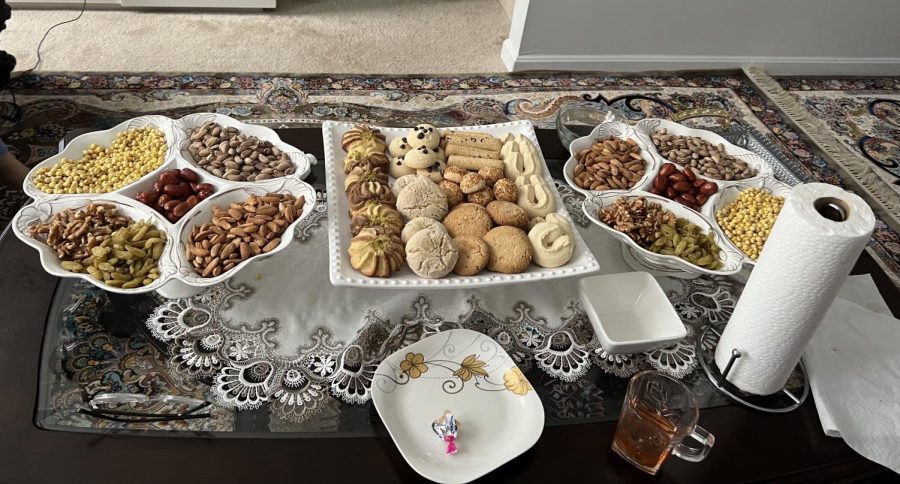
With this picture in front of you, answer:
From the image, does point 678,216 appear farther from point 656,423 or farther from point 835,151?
point 835,151

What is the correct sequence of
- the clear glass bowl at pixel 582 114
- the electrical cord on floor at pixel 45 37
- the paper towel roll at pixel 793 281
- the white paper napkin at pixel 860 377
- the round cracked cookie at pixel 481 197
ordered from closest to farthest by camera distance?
1. the paper towel roll at pixel 793 281
2. the white paper napkin at pixel 860 377
3. the round cracked cookie at pixel 481 197
4. the clear glass bowl at pixel 582 114
5. the electrical cord on floor at pixel 45 37

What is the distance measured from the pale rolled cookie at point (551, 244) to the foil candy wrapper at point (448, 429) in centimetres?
32

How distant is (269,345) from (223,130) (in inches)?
19.5

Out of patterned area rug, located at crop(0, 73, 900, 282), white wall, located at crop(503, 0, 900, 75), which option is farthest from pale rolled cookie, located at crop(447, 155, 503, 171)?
white wall, located at crop(503, 0, 900, 75)

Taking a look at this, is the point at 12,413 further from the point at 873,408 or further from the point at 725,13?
the point at 725,13

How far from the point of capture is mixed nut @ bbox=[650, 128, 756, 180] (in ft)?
4.25

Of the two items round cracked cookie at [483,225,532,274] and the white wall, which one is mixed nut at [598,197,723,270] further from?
the white wall

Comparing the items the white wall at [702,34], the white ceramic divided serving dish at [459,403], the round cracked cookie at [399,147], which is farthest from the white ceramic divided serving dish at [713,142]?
the white wall at [702,34]

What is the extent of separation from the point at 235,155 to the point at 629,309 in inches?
30.9

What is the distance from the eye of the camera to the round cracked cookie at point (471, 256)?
1025mm

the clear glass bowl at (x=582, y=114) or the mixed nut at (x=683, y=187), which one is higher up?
the mixed nut at (x=683, y=187)

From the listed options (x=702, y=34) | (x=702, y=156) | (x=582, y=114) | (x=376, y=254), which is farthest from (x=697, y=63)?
(x=376, y=254)

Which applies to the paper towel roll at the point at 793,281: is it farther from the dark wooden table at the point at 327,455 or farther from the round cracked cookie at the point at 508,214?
the round cracked cookie at the point at 508,214

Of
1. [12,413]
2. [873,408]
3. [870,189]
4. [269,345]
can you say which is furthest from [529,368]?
[870,189]
